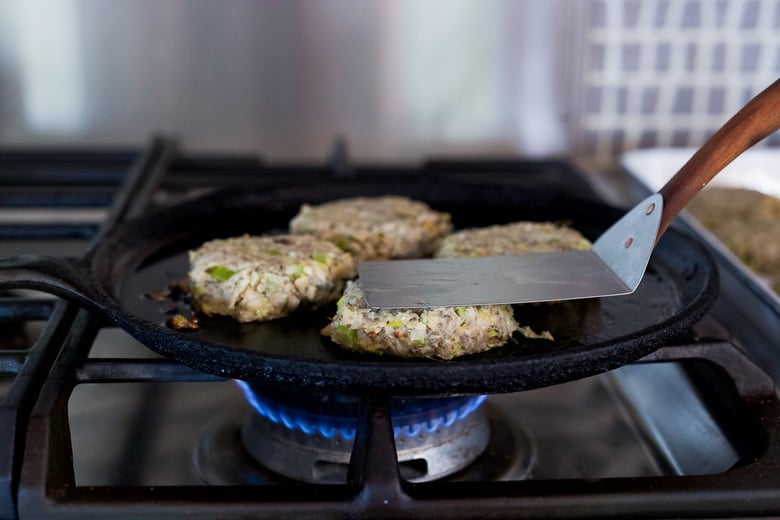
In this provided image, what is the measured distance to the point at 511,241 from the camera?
1.23 m

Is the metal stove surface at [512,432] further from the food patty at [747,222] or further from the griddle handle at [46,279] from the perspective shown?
the food patty at [747,222]

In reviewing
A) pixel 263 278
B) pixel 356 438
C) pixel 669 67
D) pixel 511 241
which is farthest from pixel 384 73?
pixel 356 438

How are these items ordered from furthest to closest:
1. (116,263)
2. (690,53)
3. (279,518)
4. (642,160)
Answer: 1. (690,53)
2. (642,160)
3. (116,263)
4. (279,518)

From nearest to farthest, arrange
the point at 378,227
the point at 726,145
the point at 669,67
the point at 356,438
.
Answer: the point at 356,438, the point at 726,145, the point at 378,227, the point at 669,67

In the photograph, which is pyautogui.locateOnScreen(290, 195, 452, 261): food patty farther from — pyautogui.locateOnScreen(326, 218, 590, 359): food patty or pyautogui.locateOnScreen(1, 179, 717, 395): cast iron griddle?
pyautogui.locateOnScreen(326, 218, 590, 359): food patty

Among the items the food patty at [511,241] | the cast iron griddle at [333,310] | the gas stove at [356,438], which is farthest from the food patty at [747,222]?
the food patty at [511,241]

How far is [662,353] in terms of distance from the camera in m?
1.02

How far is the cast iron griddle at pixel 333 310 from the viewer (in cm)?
84

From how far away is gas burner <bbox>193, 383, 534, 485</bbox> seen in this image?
1.04 metres

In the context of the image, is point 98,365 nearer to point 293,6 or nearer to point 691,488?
point 691,488

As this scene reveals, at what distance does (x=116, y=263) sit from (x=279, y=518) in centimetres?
57

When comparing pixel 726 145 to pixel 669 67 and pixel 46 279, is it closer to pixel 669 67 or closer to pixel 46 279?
pixel 46 279

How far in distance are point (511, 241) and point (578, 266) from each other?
154 mm

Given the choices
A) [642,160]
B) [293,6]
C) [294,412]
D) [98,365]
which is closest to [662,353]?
[294,412]
